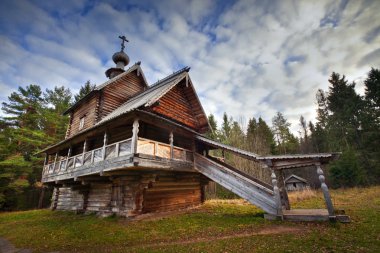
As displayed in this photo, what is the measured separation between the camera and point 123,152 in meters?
10.5

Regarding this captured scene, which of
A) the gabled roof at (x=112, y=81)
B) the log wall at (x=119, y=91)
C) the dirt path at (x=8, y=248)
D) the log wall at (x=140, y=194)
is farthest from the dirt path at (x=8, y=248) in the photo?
the gabled roof at (x=112, y=81)

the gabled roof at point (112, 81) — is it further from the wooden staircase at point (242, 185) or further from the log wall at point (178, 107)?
the wooden staircase at point (242, 185)

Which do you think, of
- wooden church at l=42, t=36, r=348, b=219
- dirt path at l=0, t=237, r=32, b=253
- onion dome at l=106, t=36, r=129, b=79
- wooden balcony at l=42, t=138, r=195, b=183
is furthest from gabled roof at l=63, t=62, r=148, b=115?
dirt path at l=0, t=237, r=32, b=253

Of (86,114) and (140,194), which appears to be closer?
(140,194)

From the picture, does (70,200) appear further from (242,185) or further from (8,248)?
(242,185)

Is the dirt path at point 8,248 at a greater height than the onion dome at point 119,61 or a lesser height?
lesser

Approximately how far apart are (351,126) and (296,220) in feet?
104

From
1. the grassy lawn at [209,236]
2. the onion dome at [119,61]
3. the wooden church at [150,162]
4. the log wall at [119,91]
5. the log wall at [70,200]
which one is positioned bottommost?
the grassy lawn at [209,236]

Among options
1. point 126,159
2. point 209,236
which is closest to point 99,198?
point 126,159

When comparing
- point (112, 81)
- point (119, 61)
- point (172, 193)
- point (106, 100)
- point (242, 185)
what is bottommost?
point (172, 193)

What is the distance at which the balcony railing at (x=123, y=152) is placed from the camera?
1047cm

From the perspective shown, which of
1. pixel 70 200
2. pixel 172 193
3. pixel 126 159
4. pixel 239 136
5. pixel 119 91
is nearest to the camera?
pixel 126 159

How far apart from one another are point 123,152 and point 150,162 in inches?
60.6

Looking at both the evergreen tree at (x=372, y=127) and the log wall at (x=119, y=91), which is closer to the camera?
the log wall at (x=119, y=91)
